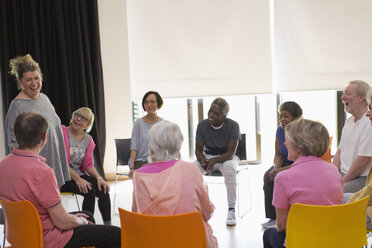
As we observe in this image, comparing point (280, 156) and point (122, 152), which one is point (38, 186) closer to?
point (280, 156)

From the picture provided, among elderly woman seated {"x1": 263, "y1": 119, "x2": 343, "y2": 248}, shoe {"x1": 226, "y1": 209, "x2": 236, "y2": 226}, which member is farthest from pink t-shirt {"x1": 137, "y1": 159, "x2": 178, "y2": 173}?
shoe {"x1": 226, "y1": 209, "x2": 236, "y2": 226}

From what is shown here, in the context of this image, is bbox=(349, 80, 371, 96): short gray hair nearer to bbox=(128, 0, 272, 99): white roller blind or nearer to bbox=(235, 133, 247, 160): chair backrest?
bbox=(235, 133, 247, 160): chair backrest

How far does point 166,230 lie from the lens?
6.27 feet

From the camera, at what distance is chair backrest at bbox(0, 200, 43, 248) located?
2.03 meters

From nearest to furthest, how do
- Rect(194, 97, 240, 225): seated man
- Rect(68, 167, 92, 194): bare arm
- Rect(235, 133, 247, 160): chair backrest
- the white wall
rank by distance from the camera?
1. Rect(68, 167, 92, 194): bare arm
2. Rect(194, 97, 240, 225): seated man
3. Rect(235, 133, 247, 160): chair backrest
4. the white wall

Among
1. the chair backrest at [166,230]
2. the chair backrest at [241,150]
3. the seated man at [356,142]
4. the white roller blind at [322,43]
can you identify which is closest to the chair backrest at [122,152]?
the chair backrest at [241,150]

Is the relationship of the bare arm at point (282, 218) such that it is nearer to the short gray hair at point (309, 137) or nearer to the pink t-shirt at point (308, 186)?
the pink t-shirt at point (308, 186)

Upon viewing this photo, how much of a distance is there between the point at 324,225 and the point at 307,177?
0.78 ft

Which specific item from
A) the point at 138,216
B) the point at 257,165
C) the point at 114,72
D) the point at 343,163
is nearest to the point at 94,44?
the point at 114,72

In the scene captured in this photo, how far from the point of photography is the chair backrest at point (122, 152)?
4781 mm

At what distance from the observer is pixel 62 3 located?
18.8 feet

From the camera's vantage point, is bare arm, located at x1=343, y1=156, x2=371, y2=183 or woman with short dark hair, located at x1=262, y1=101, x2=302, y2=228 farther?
woman with short dark hair, located at x1=262, y1=101, x2=302, y2=228

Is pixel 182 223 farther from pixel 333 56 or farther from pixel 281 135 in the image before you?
pixel 333 56

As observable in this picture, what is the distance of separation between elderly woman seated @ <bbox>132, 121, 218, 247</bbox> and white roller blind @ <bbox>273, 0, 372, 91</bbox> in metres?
4.30
